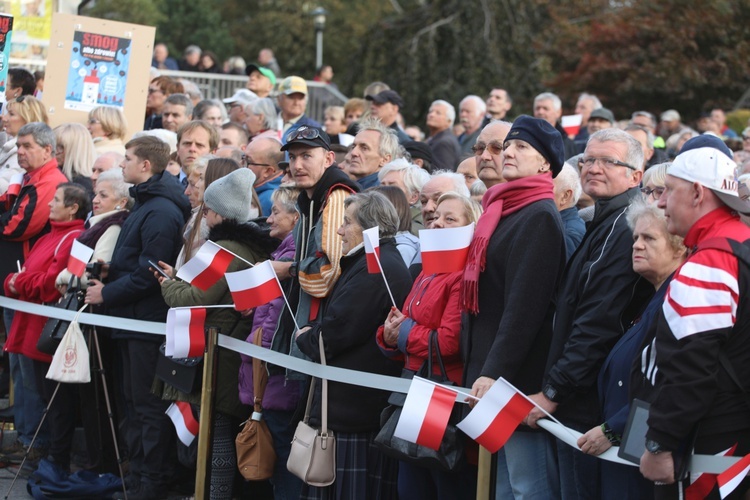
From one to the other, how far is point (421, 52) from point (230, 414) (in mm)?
21356

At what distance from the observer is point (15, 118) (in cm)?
1035

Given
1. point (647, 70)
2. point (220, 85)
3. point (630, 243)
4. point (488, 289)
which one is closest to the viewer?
point (630, 243)

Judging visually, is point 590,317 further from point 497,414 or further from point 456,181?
point 456,181

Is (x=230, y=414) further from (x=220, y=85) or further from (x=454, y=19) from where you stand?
(x=454, y=19)

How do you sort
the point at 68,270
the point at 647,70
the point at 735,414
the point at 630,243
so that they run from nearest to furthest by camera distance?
the point at 735,414 < the point at 630,243 < the point at 68,270 < the point at 647,70

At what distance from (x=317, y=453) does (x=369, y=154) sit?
2.71m

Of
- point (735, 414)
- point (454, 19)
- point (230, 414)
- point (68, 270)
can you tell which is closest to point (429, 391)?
point (735, 414)

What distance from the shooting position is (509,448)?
524 centimetres

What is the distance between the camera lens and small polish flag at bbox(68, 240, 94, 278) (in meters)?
7.91

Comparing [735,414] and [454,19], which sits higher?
[454,19]

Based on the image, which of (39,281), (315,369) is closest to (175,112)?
(39,281)

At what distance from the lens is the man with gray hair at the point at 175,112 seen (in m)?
11.2

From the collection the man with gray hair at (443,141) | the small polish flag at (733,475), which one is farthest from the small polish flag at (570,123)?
the small polish flag at (733,475)

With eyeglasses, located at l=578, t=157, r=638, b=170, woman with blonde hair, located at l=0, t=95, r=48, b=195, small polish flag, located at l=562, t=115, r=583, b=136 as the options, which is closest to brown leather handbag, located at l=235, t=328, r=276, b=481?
eyeglasses, located at l=578, t=157, r=638, b=170
